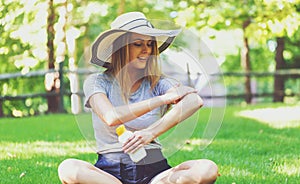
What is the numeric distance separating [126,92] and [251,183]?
0.99m

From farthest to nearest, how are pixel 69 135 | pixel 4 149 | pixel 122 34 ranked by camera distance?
1. pixel 69 135
2. pixel 4 149
3. pixel 122 34

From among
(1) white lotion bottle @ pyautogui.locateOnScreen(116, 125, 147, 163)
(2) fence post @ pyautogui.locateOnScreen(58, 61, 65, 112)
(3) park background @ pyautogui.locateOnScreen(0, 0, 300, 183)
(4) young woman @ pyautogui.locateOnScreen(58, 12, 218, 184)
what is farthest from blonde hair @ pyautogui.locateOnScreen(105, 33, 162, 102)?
(2) fence post @ pyautogui.locateOnScreen(58, 61, 65, 112)

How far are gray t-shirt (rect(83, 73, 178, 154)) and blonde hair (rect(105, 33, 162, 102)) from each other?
3 centimetres

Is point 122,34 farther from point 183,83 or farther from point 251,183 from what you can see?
point 251,183

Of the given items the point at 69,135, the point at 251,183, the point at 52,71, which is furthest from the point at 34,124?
the point at 251,183

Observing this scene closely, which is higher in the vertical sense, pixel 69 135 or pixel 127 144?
pixel 127 144

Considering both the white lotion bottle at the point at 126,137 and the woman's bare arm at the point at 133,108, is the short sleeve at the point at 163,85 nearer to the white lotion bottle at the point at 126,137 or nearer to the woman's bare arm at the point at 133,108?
the woman's bare arm at the point at 133,108

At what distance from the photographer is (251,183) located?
338 centimetres

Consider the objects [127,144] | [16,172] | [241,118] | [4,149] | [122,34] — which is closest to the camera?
[127,144]

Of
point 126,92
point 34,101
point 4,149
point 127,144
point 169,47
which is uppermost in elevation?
point 169,47

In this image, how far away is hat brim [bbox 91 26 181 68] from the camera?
288 centimetres

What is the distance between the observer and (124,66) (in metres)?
2.95

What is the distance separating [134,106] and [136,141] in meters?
0.18

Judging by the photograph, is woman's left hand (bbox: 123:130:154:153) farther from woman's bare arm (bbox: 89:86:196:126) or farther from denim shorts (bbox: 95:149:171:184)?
denim shorts (bbox: 95:149:171:184)
